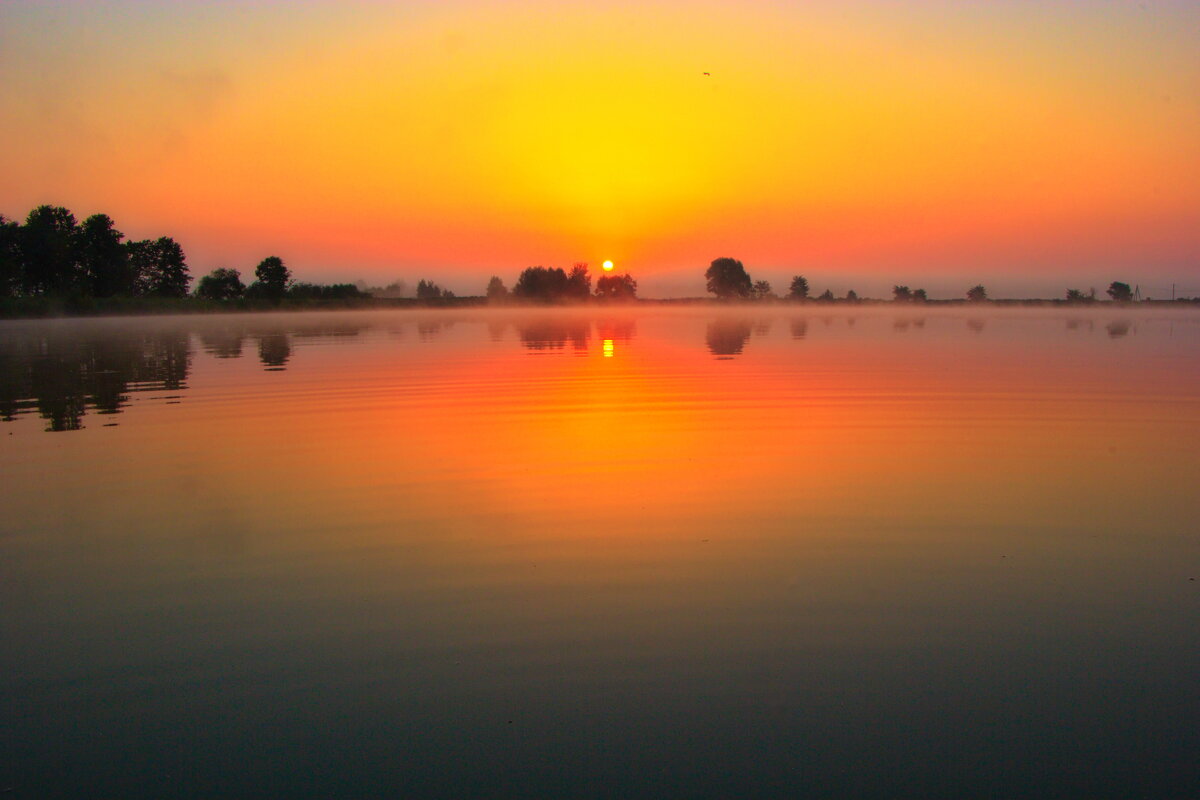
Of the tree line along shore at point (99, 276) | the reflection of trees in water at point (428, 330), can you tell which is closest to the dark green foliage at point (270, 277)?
the tree line along shore at point (99, 276)

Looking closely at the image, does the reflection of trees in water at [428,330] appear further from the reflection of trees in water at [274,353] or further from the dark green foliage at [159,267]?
the dark green foliage at [159,267]

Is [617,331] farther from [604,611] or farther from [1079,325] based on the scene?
[604,611]

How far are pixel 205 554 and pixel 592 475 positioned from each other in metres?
4.88

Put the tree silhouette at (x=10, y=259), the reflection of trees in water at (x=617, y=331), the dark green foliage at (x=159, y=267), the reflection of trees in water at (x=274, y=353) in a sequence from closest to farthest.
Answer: the reflection of trees in water at (x=274, y=353) < the reflection of trees in water at (x=617, y=331) < the tree silhouette at (x=10, y=259) < the dark green foliage at (x=159, y=267)

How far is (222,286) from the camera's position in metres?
158

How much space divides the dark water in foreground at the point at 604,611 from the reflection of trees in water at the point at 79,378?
15.1 feet

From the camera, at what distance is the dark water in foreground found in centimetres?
471

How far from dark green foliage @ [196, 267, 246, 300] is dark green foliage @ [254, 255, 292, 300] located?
28.5ft

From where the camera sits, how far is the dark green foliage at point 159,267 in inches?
5536

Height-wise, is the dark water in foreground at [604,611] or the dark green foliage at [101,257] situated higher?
the dark green foliage at [101,257]

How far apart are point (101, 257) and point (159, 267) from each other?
26.5 metres

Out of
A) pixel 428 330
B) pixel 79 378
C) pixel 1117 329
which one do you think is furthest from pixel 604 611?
pixel 1117 329

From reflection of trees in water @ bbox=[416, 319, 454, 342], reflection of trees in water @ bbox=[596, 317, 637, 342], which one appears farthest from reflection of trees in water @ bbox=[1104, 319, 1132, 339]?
reflection of trees in water @ bbox=[416, 319, 454, 342]


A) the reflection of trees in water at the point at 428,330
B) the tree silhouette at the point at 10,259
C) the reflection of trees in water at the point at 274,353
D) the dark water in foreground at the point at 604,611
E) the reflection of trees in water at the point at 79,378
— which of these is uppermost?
the tree silhouette at the point at 10,259
